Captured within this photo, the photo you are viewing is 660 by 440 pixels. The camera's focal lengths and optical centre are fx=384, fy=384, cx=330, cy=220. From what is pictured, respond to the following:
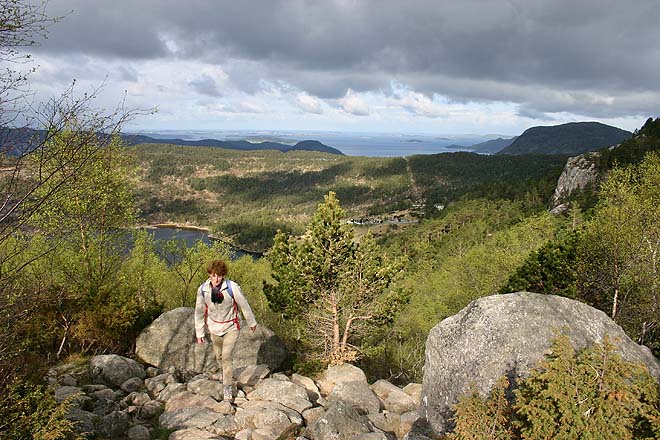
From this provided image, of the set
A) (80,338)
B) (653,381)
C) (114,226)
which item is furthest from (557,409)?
(114,226)

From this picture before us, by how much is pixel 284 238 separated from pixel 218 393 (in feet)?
30.5

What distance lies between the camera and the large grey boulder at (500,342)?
28.8ft

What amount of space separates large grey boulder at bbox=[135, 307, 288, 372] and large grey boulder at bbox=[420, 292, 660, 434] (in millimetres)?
6494

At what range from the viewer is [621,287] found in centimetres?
2083

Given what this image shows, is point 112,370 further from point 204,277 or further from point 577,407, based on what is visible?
point 204,277

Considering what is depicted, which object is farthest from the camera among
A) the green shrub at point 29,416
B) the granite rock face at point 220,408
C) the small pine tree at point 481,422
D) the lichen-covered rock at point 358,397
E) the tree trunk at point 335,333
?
the tree trunk at point 335,333

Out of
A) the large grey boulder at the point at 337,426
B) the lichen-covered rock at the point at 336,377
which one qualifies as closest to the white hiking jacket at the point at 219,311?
the large grey boulder at the point at 337,426

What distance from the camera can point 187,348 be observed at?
13.6m

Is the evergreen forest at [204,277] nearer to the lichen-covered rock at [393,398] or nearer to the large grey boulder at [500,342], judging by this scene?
the large grey boulder at [500,342]

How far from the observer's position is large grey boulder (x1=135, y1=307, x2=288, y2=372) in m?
13.3

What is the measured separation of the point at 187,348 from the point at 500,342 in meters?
10.3

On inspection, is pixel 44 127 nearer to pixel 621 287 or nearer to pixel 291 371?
pixel 291 371

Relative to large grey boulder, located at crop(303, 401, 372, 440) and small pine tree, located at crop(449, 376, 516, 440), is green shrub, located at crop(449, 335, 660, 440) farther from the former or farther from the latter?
large grey boulder, located at crop(303, 401, 372, 440)

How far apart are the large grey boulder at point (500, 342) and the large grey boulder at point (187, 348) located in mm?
6494
